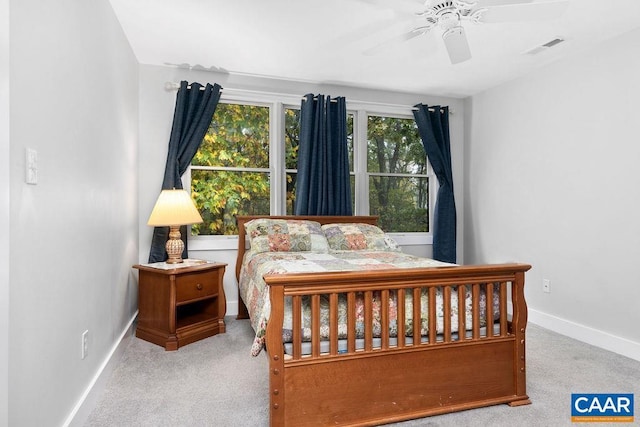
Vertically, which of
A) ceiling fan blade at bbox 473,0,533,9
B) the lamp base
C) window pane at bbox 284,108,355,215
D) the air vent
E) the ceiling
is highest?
the ceiling

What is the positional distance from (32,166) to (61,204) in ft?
1.02

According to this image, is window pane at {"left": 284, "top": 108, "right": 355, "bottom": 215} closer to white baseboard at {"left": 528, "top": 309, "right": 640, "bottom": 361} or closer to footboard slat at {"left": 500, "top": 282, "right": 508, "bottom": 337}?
footboard slat at {"left": 500, "top": 282, "right": 508, "bottom": 337}

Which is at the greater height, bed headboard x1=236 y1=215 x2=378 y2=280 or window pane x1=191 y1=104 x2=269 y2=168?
Result: window pane x1=191 y1=104 x2=269 y2=168

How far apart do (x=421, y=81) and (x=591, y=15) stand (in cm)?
152

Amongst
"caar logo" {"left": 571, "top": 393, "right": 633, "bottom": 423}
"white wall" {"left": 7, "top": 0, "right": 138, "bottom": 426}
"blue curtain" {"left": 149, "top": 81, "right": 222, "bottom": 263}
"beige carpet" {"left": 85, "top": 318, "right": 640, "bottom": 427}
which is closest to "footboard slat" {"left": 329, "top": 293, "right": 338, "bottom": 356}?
"beige carpet" {"left": 85, "top": 318, "right": 640, "bottom": 427}

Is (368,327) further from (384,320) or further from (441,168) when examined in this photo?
(441,168)

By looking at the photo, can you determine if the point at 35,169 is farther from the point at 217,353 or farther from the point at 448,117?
the point at 448,117

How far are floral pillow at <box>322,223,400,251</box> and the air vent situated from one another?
1919mm

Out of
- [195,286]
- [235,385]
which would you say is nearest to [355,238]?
[195,286]

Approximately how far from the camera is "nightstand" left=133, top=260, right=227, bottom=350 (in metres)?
2.70

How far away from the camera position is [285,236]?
3.18m

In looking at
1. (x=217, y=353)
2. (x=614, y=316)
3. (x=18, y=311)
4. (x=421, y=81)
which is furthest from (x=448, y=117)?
(x=18, y=311)

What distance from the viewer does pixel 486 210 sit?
4008mm

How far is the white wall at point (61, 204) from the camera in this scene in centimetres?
119
